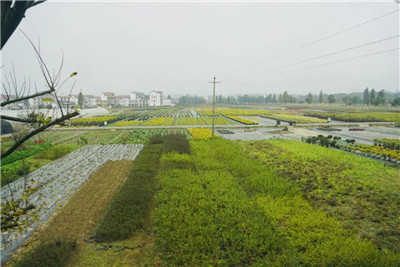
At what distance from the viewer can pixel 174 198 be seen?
8.90 meters

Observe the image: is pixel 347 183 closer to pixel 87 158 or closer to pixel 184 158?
pixel 184 158

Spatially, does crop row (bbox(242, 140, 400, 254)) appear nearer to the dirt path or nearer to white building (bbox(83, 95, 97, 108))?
the dirt path

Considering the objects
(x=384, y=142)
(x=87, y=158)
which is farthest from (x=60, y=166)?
(x=384, y=142)

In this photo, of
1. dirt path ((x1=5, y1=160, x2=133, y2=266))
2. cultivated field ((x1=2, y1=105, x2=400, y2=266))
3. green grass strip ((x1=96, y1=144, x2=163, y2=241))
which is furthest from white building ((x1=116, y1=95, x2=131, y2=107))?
green grass strip ((x1=96, y1=144, x2=163, y2=241))

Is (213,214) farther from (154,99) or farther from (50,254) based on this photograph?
(154,99)

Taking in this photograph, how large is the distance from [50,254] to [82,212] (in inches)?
137

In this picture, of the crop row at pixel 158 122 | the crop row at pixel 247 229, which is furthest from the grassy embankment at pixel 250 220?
the crop row at pixel 158 122

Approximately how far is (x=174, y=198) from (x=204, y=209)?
4.28 feet

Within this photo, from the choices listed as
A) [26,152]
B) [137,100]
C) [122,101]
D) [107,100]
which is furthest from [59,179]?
[137,100]

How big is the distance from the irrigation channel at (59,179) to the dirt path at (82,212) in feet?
1.31

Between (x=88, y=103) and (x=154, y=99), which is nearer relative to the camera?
(x=88, y=103)

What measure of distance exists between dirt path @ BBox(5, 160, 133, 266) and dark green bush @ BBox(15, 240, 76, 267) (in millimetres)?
686

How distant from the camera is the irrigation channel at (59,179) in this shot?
809 centimetres

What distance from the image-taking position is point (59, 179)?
1388 centimetres
